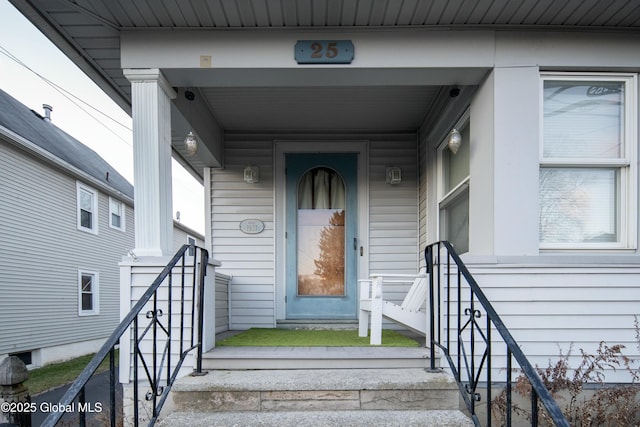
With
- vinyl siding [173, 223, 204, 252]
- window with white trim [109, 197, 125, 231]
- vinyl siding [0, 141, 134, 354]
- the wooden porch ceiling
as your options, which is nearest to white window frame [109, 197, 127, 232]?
window with white trim [109, 197, 125, 231]

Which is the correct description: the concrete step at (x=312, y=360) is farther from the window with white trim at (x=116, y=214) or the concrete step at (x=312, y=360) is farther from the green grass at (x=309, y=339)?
the window with white trim at (x=116, y=214)

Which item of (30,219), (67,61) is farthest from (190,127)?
(30,219)

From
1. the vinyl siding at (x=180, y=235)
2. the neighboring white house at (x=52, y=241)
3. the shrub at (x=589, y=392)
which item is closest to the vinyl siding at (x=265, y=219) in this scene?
the shrub at (x=589, y=392)

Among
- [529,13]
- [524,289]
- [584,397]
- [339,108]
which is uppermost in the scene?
[529,13]

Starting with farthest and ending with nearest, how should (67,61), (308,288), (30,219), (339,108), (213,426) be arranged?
(30,219), (308,288), (339,108), (67,61), (213,426)

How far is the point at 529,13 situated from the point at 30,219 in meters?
9.96

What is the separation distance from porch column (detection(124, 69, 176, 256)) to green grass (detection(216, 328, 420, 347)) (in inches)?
40.1

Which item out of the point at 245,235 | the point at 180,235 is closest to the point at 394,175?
the point at 245,235

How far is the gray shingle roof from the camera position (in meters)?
8.79

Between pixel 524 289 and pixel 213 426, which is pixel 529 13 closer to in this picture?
pixel 524 289

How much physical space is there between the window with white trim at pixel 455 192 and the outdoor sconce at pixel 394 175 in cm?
66

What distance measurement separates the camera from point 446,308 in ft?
8.84

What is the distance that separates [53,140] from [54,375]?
19.9ft

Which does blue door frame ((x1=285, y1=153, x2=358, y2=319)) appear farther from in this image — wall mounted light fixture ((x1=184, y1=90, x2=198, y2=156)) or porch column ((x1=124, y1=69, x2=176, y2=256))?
porch column ((x1=124, y1=69, x2=176, y2=256))
